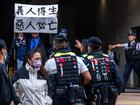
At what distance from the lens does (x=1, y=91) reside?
6895mm

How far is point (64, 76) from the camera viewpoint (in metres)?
7.60

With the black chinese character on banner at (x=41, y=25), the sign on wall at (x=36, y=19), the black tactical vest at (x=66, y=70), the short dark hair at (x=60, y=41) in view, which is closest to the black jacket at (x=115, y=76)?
the black tactical vest at (x=66, y=70)

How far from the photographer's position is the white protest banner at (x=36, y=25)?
1178 cm

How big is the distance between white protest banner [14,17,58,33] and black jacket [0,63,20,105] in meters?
4.77

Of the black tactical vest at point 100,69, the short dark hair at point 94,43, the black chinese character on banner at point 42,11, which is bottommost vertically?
the black tactical vest at point 100,69

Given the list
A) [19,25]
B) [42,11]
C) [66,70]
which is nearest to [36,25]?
[19,25]

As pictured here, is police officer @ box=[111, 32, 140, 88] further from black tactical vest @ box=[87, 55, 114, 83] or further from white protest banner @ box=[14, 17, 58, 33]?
black tactical vest @ box=[87, 55, 114, 83]

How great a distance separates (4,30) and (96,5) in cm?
555

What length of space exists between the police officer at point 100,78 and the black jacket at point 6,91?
1838 mm

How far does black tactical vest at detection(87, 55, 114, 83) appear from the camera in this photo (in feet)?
27.9

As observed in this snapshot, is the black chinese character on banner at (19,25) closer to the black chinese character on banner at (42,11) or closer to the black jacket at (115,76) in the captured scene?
the black chinese character on banner at (42,11)

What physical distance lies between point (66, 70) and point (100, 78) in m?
1.08

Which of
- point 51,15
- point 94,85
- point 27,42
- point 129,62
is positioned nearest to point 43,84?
point 94,85

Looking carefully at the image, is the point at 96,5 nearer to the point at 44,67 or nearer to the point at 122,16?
the point at 122,16
